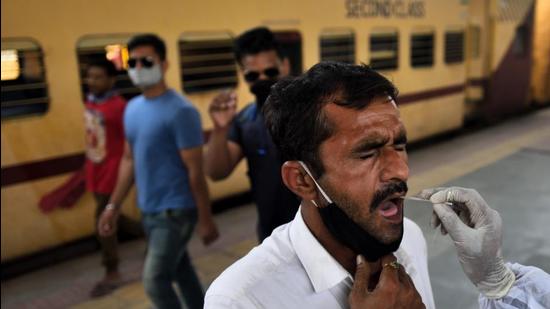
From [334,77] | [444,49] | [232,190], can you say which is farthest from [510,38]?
[334,77]

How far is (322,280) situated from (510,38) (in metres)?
11.2

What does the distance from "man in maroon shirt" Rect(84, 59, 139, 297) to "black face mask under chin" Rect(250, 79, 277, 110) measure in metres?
2.00

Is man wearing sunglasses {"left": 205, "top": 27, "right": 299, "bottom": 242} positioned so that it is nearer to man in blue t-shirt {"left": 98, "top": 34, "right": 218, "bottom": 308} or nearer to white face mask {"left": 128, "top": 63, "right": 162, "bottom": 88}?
man in blue t-shirt {"left": 98, "top": 34, "right": 218, "bottom": 308}

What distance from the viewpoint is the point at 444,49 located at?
9.43 metres

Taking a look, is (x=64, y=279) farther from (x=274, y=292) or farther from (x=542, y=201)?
(x=542, y=201)

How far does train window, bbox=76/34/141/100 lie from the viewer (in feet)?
15.2

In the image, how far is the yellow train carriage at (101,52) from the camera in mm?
4332

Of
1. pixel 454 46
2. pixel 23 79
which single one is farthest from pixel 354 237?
pixel 454 46

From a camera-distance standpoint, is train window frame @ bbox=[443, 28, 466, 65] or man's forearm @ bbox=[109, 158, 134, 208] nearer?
man's forearm @ bbox=[109, 158, 134, 208]

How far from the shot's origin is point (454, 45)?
9.75 m

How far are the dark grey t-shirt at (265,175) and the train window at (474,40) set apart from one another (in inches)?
338

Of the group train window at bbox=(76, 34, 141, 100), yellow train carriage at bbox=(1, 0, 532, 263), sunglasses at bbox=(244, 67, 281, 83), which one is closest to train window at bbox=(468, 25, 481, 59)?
yellow train carriage at bbox=(1, 0, 532, 263)

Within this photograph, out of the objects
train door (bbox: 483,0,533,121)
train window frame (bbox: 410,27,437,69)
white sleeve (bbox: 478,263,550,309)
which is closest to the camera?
white sleeve (bbox: 478,263,550,309)

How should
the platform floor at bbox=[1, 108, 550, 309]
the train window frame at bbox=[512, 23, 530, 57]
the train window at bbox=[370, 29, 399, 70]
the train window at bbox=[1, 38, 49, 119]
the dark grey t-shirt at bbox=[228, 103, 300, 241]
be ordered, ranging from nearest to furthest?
1. the dark grey t-shirt at bbox=[228, 103, 300, 241]
2. the platform floor at bbox=[1, 108, 550, 309]
3. the train window at bbox=[1, 38, 49, 119]
4. the train window at bbox=[370, 29, 399, 70]
5. the train window frame at bbox=[512, 23, 530, 57]
